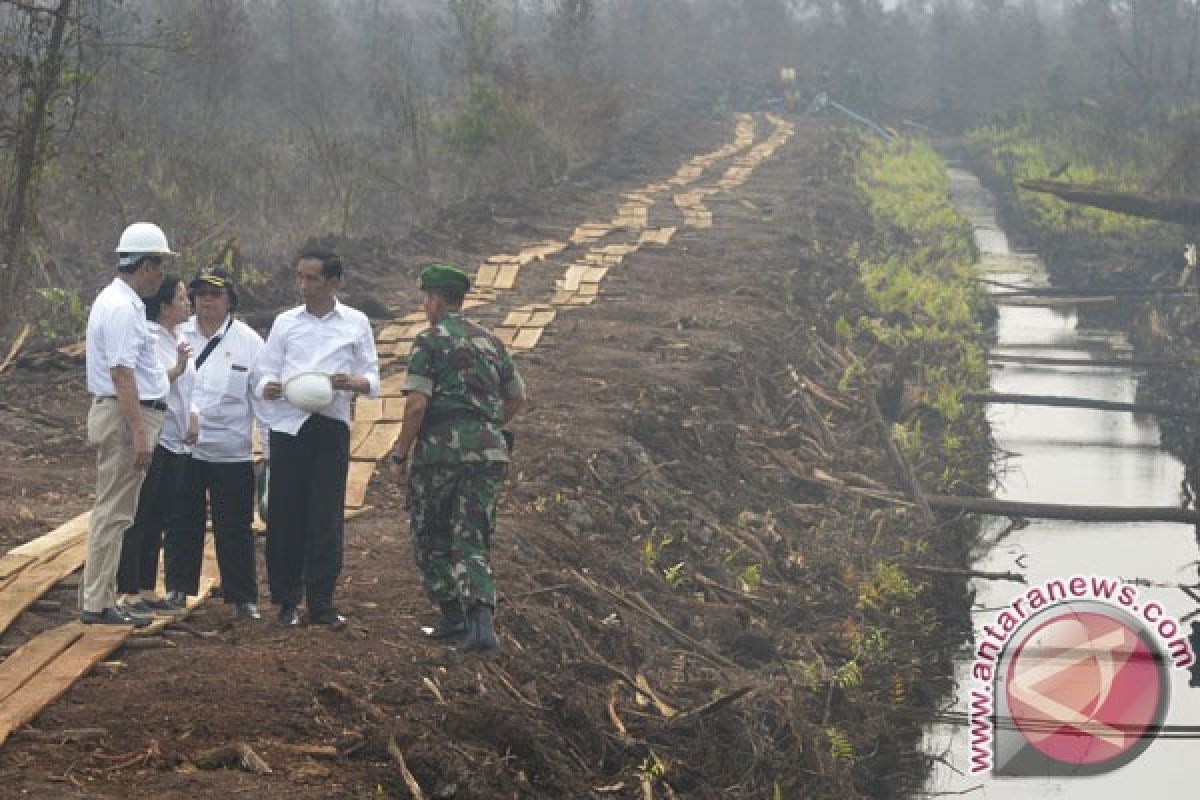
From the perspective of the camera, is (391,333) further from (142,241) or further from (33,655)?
(33,655)

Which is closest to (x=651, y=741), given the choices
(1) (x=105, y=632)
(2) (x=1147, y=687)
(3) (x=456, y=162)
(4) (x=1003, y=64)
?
(1) (x=105, y=632)

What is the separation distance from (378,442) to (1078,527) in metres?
7.21


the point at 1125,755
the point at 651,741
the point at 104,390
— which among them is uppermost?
the point at 104,390

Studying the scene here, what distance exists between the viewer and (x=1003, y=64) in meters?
65.7

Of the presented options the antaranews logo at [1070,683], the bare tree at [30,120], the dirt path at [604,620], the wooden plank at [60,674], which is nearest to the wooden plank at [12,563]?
the dirt path at [604,620]

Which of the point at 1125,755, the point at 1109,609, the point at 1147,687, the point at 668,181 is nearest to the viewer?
the point at 1125,755

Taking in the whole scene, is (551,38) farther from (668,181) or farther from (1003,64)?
(1003,64)

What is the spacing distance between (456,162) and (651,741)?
22162mm

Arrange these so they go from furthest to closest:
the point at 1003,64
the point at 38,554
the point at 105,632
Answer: the point at 1003,64, the point at 38,554, the point at 105,632

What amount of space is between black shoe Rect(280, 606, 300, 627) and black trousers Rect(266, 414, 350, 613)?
6 cm

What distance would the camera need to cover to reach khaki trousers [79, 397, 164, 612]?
815 cm

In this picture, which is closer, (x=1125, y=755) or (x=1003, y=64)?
(x=1125, y=755)

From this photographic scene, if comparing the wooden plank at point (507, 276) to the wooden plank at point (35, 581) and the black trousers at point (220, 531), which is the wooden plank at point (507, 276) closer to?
the wooden plank at point (35, 581)

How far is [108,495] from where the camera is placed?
322 inches
